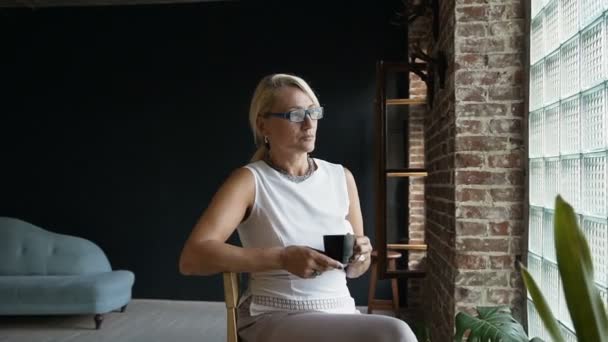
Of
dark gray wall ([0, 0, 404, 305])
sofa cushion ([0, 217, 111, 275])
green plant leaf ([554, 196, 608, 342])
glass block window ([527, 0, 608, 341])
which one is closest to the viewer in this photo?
Answer: green plant leaf ([554, 196, 608, 342])

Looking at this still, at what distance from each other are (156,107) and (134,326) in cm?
234

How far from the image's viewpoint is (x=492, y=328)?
1902 millimetres

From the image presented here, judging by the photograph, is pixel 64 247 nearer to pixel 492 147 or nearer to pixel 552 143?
pixel 492 147

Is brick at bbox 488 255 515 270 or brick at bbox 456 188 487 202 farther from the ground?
brick at bbox 456 188 487 202

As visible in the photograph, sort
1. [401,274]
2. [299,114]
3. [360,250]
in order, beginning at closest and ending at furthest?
[360,250], [299,114], [401,274]

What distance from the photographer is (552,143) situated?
2.21 metres

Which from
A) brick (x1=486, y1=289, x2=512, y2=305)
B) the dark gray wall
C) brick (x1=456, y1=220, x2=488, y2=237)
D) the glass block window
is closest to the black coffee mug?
the glass block window

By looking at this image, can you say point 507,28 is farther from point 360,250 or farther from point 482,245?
point 360,250

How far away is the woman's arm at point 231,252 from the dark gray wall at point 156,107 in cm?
413

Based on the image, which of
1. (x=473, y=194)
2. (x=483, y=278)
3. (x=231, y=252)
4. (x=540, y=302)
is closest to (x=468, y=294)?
(x=483, y=278)

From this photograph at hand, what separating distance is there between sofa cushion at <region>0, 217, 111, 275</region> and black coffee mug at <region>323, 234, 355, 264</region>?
440 cm

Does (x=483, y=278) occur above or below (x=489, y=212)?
below

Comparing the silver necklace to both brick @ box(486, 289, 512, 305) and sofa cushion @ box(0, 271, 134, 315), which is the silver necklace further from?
sofa cushion @ box(0, 271, 134, 315)

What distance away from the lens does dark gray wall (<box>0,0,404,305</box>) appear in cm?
567
